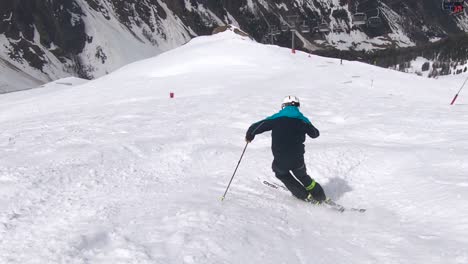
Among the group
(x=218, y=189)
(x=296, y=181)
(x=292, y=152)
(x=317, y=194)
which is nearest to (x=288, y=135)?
(x=292, y=152)

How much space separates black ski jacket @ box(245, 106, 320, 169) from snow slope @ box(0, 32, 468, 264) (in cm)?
→ 66

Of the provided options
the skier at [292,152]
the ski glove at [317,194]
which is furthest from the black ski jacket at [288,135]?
the ski glove at [317,194]

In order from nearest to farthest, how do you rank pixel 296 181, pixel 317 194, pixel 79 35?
pixel 317 194, pixel 296 181, pixel 79 35

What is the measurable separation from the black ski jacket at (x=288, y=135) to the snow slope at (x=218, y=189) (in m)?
0.66

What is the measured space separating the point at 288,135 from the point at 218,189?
4.88 ft

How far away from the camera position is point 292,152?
310 inches

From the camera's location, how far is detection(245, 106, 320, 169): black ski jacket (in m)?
7.87

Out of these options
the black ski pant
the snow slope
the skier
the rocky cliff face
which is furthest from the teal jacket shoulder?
the rocky cliff face

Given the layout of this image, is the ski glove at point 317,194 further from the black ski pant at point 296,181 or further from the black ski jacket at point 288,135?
the black ski jacket at point 288,135

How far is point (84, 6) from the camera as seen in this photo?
117 m

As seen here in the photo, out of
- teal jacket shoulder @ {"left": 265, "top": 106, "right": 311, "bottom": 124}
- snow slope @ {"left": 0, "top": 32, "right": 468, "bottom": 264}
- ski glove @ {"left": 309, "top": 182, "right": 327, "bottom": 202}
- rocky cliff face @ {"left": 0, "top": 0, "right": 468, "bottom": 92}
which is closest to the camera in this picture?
snow slope @ {"left": 0, "top": 32, "right": 468, "bottom": 264}

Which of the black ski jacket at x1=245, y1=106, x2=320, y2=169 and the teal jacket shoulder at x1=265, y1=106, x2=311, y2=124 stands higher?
the teal jacket shoulder at x1=265, y1=106, x2=311, y2=124

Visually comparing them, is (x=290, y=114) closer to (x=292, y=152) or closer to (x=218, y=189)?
(x=292, y=152)

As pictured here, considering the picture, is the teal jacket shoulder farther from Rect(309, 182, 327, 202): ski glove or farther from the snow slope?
the snow slope
